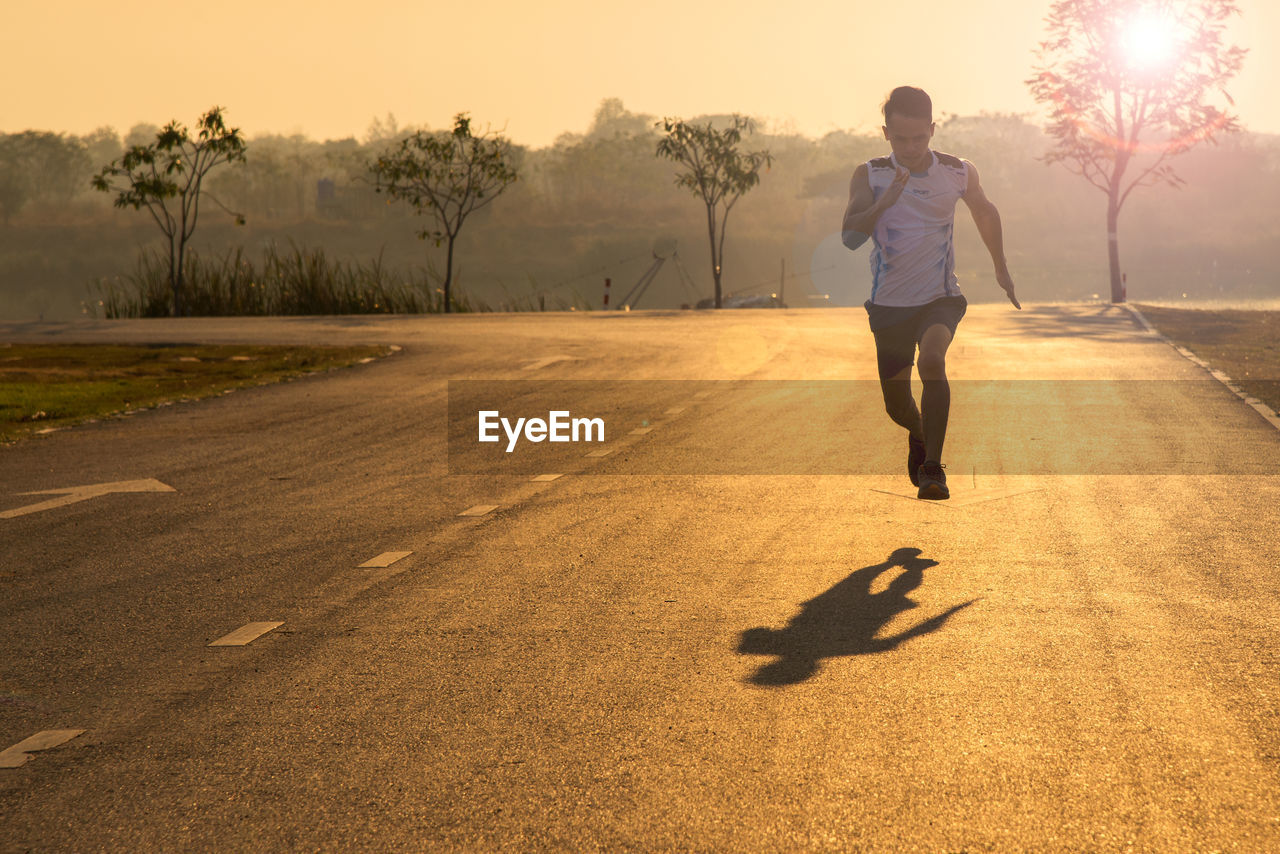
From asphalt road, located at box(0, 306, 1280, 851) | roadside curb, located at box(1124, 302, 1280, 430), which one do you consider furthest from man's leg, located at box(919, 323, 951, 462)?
roadside curb, located at box(1124, 302, 1280, 430)

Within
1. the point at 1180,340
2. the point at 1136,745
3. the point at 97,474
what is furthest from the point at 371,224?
the point at 1136,745

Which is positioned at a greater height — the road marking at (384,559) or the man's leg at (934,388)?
the man's leg at (934,388)

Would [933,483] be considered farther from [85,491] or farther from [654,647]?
[85,491]

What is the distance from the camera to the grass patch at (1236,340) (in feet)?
49.6

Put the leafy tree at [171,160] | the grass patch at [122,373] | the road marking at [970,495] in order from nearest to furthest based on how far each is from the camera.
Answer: the road marking at [970,495] → the grass patch at [122,373] → the leafy tree at [171,160]

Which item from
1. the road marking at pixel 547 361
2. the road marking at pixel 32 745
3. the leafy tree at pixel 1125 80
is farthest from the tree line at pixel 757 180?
the road marking at pixel 32 745

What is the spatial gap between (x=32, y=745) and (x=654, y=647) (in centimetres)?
213

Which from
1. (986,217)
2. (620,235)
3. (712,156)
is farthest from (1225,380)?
(620,235)

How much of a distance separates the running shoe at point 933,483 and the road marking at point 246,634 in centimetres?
366

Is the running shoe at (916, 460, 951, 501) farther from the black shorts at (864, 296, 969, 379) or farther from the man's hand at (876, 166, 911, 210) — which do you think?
the man's hand at (876, 166, 911, 210)

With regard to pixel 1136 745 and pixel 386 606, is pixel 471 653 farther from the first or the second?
pixel 1136 745

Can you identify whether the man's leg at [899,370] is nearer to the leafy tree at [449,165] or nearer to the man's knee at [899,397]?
the man's knee at [899,397]

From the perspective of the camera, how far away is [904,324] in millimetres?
7477

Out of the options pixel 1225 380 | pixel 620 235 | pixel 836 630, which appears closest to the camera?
pixel 836 630
